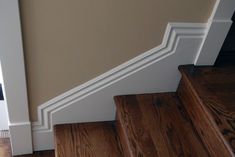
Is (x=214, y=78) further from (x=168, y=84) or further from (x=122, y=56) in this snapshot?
(x=122, y=56)

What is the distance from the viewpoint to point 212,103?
124 centimetres

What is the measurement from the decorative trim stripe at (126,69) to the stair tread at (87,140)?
116 millimetres

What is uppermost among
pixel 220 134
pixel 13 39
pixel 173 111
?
pixel 13 39

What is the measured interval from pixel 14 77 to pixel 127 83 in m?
0.51

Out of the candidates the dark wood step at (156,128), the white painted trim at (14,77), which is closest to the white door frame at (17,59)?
the white painted trim at (14,77)

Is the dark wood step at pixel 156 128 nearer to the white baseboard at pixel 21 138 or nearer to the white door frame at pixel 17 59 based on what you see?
the white door frame at pixel 17 59

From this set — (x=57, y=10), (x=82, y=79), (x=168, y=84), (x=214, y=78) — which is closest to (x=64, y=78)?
(x=82, y=79)

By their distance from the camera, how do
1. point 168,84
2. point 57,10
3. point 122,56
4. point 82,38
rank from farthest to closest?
point 168,84, point 122,56, point 82,38, point 57,10

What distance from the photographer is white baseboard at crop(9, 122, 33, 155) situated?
1417mm

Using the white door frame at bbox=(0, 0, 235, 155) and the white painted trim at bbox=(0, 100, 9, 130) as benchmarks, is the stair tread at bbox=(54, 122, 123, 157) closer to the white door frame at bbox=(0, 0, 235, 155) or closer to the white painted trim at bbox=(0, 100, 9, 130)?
the white door frame at bbox=(0, 0, 235, 155)

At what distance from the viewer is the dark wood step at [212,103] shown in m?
1.15

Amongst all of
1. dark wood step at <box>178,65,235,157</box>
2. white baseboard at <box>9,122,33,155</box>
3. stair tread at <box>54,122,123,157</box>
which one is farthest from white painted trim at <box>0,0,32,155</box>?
dark wood step at <box>178,65,235,157</box>

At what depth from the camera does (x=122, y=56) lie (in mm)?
1316

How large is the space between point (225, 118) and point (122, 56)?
514mm
